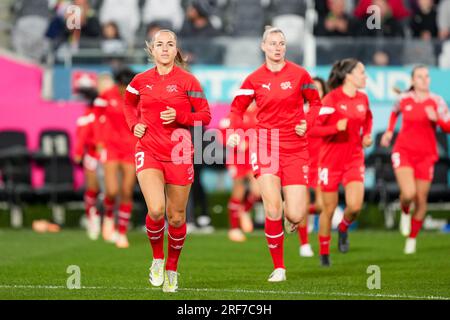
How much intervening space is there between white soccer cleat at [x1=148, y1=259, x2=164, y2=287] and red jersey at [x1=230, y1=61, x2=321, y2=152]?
1.82 meters

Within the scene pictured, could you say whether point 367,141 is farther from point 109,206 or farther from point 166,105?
point 109,206

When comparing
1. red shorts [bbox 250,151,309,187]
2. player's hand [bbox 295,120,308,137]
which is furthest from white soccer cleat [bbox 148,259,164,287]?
player's hand [bbox 295,120,308,137]

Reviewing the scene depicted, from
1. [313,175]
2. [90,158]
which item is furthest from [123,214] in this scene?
[313,175]

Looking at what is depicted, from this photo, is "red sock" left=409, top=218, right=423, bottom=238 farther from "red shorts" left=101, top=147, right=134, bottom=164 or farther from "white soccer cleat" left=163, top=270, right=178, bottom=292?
"white soccer cleat" left=163, top=270, right=178, bottom=292

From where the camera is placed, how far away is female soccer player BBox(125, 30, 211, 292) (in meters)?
11.5

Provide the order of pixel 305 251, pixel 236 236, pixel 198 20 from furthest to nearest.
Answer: pixel 198 20 < pixel 236 236 < pixel 305 251

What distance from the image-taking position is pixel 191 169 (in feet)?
38.4

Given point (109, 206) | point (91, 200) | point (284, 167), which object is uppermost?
point (284, 167)

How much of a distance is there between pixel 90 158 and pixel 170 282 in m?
9.76

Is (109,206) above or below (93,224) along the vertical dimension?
above

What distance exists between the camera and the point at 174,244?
463 inches

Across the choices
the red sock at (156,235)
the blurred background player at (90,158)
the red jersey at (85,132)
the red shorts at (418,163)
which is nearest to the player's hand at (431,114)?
the red shorts at (418,163)

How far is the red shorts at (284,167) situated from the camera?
12664 millimetres
